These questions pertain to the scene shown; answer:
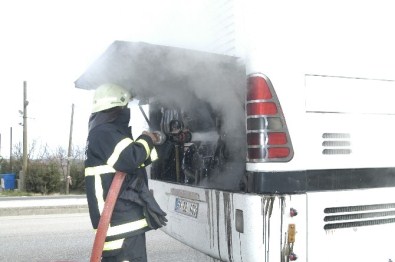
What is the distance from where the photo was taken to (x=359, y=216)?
8.84 ft

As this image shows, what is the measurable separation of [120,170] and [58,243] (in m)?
4.05

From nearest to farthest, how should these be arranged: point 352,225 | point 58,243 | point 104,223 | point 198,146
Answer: point 104,223
point 352,225
point 198,146
point 58,243

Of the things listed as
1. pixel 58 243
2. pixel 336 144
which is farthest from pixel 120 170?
pixel 58 243

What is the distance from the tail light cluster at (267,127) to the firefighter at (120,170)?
691 mm

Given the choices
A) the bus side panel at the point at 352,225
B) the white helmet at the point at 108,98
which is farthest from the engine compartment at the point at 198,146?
the white helmet at the point at 108,98

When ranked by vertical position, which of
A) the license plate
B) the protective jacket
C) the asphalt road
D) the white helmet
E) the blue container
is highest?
the white helmet

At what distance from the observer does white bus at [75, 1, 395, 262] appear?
254cm

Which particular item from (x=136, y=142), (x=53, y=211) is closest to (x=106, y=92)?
(x=136, y=142)

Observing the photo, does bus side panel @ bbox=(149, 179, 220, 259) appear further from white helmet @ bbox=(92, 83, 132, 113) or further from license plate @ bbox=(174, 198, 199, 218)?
white helmet @ bbox=(92, 83, 132, 113)

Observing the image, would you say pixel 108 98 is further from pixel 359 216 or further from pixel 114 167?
pixel 359 216

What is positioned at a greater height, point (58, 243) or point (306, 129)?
point (306, 129)

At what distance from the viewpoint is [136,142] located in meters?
2.74

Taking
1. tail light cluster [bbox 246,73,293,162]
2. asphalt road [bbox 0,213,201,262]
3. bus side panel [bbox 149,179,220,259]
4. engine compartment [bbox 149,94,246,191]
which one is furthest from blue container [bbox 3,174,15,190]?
tail light cluster [bbox 246,73,293,162]

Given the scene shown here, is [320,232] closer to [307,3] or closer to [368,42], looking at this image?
[368,42]
